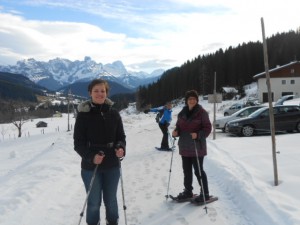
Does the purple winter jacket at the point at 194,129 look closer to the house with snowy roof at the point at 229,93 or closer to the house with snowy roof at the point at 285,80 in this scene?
the house with snowy roof at the point at 285,80

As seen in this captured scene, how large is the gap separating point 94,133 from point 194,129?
8.71ft

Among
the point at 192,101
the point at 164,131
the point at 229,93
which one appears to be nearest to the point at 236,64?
the point at 229,93

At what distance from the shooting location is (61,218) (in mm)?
6715

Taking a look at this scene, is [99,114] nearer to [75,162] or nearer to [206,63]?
[75,162]

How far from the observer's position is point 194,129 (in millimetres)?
7109

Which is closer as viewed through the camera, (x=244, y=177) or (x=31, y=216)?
(x=31, y=216)

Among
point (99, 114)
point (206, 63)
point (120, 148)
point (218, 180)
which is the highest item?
point (206, 63)

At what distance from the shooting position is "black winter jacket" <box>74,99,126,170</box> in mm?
4961

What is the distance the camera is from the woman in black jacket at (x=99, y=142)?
496 cm

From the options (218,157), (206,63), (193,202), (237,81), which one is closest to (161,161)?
(218,157)

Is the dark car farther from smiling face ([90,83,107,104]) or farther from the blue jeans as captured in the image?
smiling face ([90,83,107,104])

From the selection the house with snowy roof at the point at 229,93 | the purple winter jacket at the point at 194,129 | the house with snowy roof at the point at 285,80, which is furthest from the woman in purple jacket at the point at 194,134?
the house with snowy roof at the point at 229,93

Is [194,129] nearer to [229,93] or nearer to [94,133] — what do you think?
[94,133]

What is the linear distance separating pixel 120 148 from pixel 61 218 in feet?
8.13
